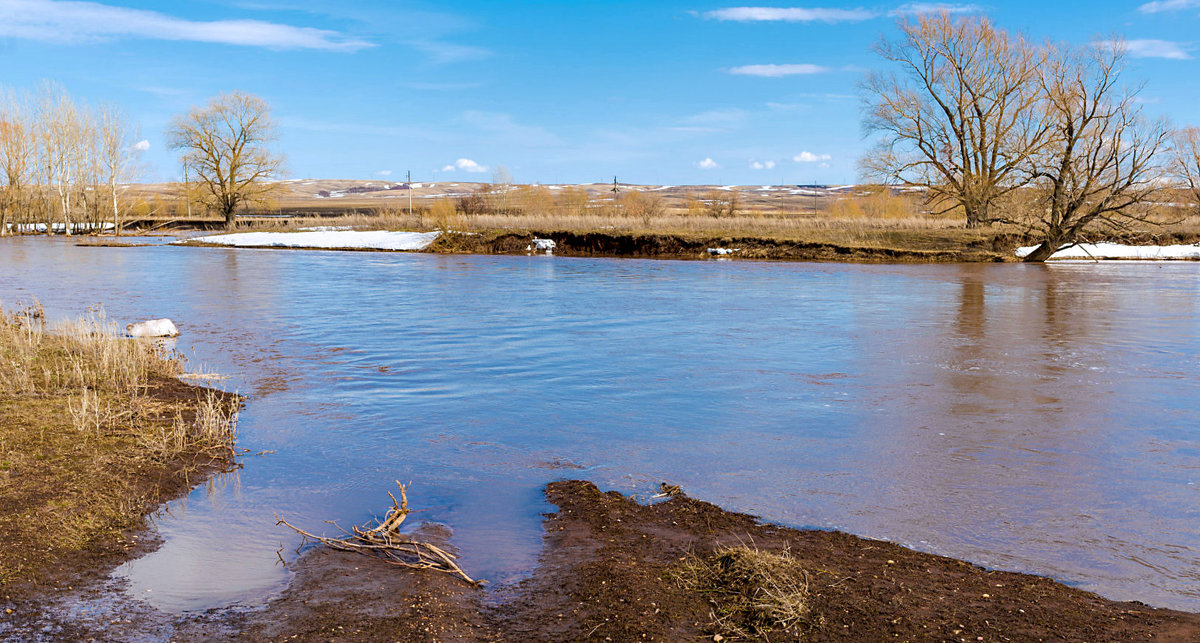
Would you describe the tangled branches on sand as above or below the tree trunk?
below

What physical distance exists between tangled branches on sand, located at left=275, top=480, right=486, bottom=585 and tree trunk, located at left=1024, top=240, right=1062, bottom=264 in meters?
35.1

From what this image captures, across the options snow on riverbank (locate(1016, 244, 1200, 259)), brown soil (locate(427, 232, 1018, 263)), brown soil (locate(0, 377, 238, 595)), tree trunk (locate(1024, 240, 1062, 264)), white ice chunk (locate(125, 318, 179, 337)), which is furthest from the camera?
snow on riverbank (locate(1016, 244, 1200, 259))

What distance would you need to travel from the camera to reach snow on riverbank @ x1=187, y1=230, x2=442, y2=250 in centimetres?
4700

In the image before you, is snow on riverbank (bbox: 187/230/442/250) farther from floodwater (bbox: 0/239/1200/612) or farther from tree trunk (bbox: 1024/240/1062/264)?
tree trunk (bbox: 1024/240/1062/264)

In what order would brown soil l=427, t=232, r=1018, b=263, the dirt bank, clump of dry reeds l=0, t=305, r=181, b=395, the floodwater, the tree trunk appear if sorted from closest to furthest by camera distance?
the dirt bank
the floodwater
clump of dry reeds l=0, t=305, r=181, b=395
the tree trunk
brown soil l=427, t=232, r=1018, b=263

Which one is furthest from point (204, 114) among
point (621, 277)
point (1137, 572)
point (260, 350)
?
point (1137, 572)

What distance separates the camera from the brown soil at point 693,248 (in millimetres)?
36156

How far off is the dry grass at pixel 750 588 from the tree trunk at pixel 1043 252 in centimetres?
3441

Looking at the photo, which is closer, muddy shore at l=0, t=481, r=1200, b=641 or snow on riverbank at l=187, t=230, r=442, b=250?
muddy shore at l=0, t=481, r=1200, b=641

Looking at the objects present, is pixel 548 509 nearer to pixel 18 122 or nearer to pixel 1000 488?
pixel 1000 488

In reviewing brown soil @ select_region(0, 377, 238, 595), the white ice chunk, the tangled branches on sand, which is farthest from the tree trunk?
the tangled branches on sand

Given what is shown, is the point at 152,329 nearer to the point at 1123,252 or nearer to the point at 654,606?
the point at 654,606

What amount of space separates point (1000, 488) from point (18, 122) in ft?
237

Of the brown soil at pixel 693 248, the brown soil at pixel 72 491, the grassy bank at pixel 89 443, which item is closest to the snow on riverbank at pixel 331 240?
the brown soil at pixel 693 248
